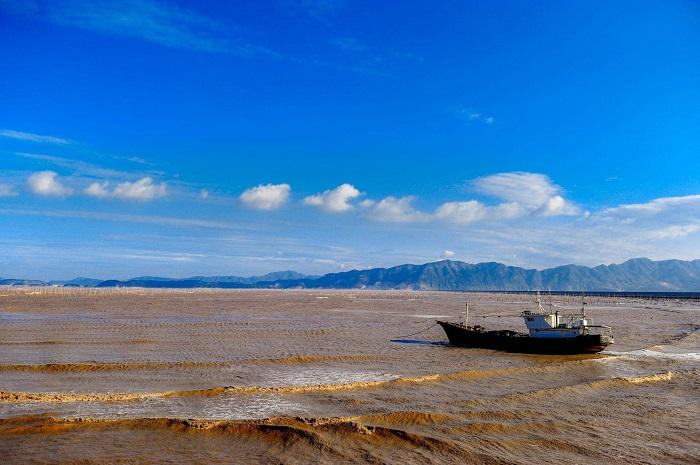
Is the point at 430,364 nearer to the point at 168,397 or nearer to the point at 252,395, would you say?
the point at 252,395

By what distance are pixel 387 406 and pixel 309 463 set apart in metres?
6.05

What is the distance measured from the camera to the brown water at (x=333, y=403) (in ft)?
44.2

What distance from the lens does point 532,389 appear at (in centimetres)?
2186

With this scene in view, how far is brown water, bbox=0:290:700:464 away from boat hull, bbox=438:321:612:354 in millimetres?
1117

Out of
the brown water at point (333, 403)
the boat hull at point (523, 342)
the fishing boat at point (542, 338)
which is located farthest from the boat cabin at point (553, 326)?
the brown water at point (333, 403)

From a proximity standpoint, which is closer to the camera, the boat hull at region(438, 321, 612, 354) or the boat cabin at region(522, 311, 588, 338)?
the boat hull at region(438, 321, 612, 354)

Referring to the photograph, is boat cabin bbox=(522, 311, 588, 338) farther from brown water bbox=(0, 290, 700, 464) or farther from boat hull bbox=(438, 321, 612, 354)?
brown water bbox=(0, 290, 700, 464)

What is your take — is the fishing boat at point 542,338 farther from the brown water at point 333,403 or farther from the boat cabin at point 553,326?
the brown water at point 333,403

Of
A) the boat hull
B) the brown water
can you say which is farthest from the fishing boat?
the brown water

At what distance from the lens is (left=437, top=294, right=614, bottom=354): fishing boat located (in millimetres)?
32219

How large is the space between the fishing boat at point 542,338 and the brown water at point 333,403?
118 cm

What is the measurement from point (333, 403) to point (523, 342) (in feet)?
62.9

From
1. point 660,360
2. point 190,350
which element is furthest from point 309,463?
point 660,360

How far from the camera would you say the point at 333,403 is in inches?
730
